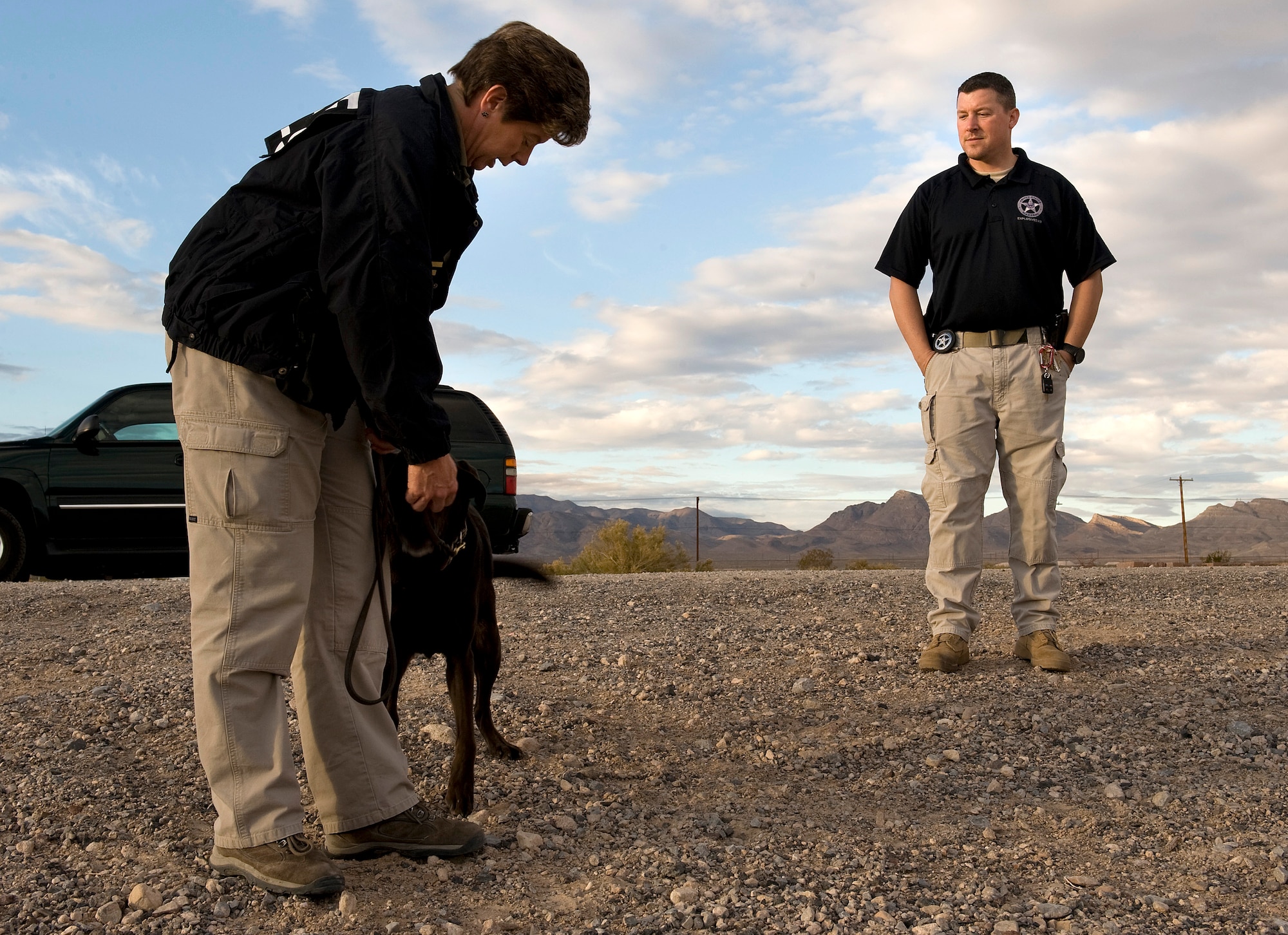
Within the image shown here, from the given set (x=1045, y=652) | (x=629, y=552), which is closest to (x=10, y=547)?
(x=1045, y=652)

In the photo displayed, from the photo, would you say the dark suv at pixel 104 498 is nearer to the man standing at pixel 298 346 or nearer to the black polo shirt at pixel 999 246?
the black polo shirt at pixel 999 246

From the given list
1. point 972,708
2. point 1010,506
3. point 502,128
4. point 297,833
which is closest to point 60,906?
point 297,833

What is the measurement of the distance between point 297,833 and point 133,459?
854 centimetres

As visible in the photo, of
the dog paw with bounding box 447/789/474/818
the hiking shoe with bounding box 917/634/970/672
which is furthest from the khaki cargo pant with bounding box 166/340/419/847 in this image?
the hiking shoe with bounding box 917/634/970/672

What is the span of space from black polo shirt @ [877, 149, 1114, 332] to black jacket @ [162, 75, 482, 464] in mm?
3082

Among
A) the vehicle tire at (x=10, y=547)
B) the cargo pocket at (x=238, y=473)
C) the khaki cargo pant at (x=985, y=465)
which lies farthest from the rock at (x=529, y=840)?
the vehicle tire at (x=10, y=547)

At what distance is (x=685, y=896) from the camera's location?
8.81 feet

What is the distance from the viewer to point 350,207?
96.0 inches

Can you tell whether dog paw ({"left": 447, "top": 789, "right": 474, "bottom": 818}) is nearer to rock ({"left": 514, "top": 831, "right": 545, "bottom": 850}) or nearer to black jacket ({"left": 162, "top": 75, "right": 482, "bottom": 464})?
rock ({"left": 514, "top": 831, "right": 545, "bottom": 850})

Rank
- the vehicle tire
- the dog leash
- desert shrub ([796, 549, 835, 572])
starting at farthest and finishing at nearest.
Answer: desert shrub ([796, 549, 835, 572]), the vehicle tire, the dog leash

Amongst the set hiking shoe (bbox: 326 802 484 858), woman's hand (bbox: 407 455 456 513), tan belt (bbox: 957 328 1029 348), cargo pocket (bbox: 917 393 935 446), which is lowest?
hiking shoe (bbox: 326 802 484 858)

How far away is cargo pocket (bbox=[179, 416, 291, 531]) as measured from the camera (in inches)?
101

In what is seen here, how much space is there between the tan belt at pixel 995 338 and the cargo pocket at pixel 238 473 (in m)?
3.52

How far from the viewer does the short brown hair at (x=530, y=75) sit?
2.64m
